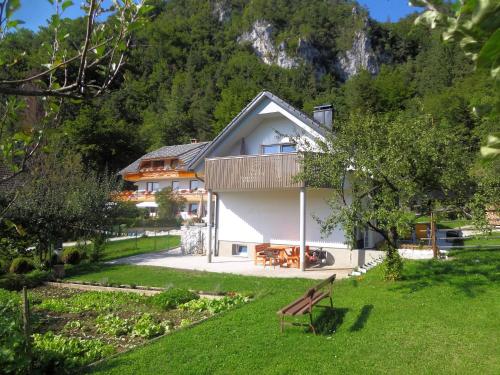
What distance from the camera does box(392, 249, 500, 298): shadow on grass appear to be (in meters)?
10.9

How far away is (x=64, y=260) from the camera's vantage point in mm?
19750

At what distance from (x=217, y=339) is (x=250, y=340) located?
0.65 m

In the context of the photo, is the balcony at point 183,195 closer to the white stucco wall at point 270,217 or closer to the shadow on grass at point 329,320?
the white stucco wall at point 270,217

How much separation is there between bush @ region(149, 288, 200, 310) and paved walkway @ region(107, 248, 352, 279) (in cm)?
442

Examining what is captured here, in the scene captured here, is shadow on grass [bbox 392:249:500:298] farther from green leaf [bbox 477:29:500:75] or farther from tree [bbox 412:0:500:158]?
green leaf [bbox 477:29:500:75]

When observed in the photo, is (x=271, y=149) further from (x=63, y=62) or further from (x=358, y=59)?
(x=358, y=59)

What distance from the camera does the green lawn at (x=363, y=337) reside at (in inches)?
262

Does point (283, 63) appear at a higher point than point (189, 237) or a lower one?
higher

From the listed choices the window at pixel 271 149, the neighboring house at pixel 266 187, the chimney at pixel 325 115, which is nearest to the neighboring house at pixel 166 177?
the neighboring house at pixel 266 187

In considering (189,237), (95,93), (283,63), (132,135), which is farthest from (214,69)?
(95,93)

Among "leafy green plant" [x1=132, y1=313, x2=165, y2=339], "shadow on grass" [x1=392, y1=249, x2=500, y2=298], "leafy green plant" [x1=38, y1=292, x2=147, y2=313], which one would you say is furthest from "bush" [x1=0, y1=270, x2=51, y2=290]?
"shadow on grass" [x1=392, y1=249, x2=500, y2=298]

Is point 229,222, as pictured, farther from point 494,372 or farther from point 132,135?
point 132,135

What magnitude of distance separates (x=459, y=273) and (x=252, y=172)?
8.51 meters

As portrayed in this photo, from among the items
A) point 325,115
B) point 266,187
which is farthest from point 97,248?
point 325,115
